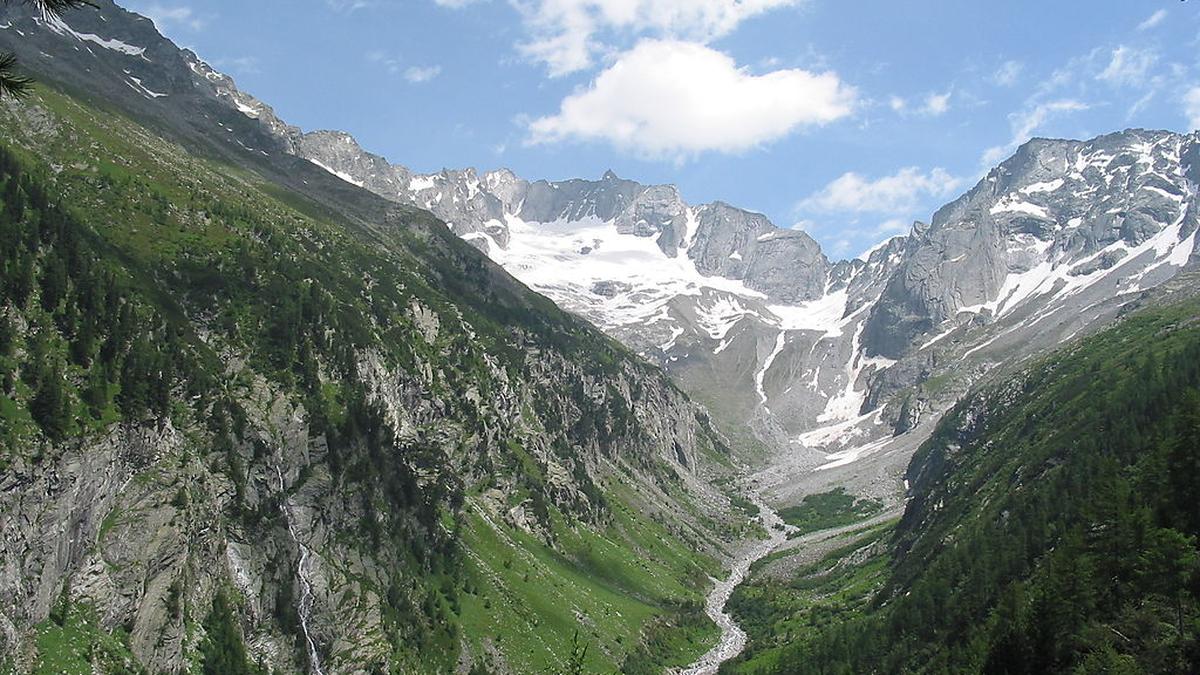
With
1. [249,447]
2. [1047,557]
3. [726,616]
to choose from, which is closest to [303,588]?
[249,447]

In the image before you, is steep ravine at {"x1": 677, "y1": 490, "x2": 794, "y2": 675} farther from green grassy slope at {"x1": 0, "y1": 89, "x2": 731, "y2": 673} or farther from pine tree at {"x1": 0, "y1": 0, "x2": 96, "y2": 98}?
pine tree at {"x1": 0, "y1": 0, "x2": 96, "y2": 98}

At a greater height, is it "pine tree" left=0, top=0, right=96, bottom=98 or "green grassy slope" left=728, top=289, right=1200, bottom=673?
"pine tree" left=0, top=0, right=96, bottom=98

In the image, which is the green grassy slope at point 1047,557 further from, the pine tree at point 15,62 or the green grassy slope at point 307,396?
the pine tree at point 15,62

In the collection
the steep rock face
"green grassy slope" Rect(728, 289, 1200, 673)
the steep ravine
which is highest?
the steep rock face

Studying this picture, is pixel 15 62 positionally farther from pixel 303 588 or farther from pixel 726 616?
pixel 726 616

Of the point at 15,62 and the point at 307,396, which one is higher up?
the point at 15,62

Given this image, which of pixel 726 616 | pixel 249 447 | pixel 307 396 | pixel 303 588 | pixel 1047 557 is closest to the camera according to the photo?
pixel 303 588

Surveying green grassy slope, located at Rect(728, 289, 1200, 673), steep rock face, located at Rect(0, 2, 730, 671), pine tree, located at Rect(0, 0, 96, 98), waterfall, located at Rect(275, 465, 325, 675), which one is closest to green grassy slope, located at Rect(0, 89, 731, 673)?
steep rock face, located at Rect(0, 2, 730, 671)

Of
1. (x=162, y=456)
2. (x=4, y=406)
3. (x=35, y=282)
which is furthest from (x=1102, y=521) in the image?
(x=35, y=282)

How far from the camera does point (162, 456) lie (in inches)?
2844

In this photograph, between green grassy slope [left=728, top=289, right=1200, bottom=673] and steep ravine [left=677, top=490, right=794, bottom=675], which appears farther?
steep ravine [left=677, top=490, right=794, bottom=675]

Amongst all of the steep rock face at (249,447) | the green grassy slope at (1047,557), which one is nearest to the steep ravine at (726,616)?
the green grassy slope at (1047,557)

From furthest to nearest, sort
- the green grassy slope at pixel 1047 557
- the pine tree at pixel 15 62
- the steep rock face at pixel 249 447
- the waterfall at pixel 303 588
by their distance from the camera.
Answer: the waterfall at pixel 303 588 → the steep rock face at pixel 249 447 → the green grassy slope at pixel 1047 557 → the pine tree at pixel 15 62

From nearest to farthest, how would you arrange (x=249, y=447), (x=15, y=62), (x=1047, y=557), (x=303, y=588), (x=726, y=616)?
(x=15, y=62), (x=303, y=588), (x=1047, y=557), (x=249, y=447), (x=726, y=616)
